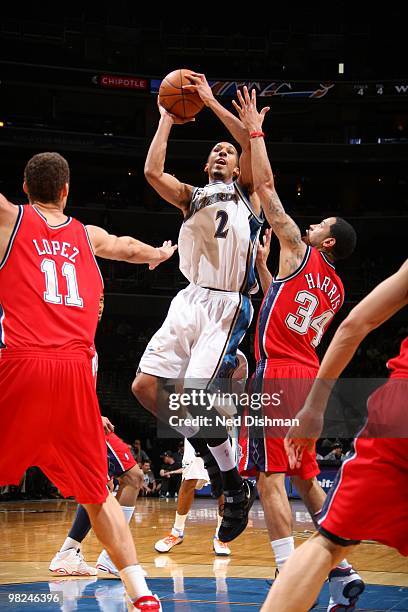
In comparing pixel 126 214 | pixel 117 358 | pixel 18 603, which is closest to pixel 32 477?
pixel 117 358

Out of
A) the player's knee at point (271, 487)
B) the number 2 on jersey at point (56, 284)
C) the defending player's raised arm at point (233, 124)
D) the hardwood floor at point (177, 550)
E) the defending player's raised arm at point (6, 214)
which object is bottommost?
the hardwood floor at point (177, 550)

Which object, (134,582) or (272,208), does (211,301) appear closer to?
(272,208)

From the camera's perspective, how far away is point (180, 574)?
6.75m

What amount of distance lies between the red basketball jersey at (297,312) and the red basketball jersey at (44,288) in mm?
1686

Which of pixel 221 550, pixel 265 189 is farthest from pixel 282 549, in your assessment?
pixel 221 550

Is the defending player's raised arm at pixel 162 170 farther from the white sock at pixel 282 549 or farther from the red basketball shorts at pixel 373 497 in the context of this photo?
the red basketball shorts at pixel 373 497

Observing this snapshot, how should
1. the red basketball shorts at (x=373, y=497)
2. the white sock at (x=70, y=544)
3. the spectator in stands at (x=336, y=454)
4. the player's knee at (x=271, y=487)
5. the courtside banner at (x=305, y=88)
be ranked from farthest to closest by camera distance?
the courtside banner at (x=305, y=88), the spectator in stands at (x=336, y=454), the white sock at (x=70, y=544), the player's knee at (x=271, y=487), the red basketball shorts at (x=373, y=497)

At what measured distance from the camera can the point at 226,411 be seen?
5.92m

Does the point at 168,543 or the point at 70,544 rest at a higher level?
the point at 70,544

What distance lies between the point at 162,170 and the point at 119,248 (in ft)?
4.83

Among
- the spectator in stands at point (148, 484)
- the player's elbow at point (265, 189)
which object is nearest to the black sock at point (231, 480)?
the player's elbow at point (265, 189)

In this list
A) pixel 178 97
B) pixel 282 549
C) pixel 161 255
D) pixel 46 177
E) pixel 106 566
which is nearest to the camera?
pixel 46 177

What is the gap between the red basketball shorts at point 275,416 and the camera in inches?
207

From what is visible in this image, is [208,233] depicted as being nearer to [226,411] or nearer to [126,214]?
[226,411]
